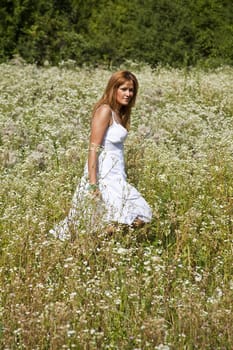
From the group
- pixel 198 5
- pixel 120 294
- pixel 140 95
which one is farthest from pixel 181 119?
pixel 198 5

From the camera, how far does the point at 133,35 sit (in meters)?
23.1

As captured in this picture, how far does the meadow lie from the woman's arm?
33 centimetres

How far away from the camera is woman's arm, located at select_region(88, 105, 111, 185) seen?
222 inches

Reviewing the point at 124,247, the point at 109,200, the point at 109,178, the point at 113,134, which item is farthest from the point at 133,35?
the point at 124,247

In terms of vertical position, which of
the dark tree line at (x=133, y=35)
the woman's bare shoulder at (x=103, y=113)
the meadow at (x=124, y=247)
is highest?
the dark tree line at (x=133, y=35)

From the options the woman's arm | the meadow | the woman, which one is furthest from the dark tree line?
the woman's arm

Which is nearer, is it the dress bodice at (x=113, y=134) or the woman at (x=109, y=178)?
the woman at (x=109, y=178)

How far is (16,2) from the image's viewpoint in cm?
2153

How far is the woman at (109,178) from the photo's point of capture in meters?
5.11

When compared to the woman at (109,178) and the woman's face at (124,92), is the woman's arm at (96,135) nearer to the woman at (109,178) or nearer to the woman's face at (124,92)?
the woman at (109,178)

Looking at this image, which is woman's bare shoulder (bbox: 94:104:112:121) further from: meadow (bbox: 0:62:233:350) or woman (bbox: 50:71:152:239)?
meadow (bbox: 0:62:233:350)

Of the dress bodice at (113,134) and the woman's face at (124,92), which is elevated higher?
the woman's face at (124,92)

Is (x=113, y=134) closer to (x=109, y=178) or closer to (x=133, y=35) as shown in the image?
(x=109, y=178)

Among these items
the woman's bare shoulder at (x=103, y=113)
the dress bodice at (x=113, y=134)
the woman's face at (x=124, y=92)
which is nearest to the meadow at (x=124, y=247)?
the dress bodice at (x=113, y=134)
